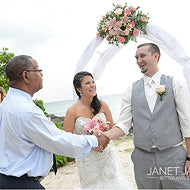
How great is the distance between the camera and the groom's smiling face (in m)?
2.78

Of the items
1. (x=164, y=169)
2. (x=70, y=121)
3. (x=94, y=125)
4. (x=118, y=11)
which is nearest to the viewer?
(x=164, y=169)

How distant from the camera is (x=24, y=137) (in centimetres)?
211

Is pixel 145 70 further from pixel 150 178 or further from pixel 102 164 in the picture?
pixel 102 164

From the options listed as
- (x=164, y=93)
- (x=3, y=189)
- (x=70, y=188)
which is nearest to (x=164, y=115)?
(x=164, y=93)

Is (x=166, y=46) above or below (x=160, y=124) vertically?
above

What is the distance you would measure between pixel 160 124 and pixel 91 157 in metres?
1.77

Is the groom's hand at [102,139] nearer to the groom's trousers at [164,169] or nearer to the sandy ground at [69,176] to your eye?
the groom's trousers at [164,169]

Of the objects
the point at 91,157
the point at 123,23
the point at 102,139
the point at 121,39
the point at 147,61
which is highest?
the point at 123,23

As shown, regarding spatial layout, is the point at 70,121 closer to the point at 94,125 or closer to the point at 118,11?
the point at 94,125

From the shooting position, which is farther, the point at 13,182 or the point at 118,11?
the point at 118,11

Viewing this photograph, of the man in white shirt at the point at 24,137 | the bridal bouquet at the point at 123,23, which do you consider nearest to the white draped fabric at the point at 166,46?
the bridal bouquet at the point at 123,23

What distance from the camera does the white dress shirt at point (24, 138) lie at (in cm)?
209

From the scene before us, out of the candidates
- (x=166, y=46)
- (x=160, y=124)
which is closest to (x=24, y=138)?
(x=160, y=124)

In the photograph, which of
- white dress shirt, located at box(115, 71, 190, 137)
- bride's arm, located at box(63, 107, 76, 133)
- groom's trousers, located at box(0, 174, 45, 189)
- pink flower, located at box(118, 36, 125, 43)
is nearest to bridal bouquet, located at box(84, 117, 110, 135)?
bride's arm, located at box(63, 107, 76, 133)
